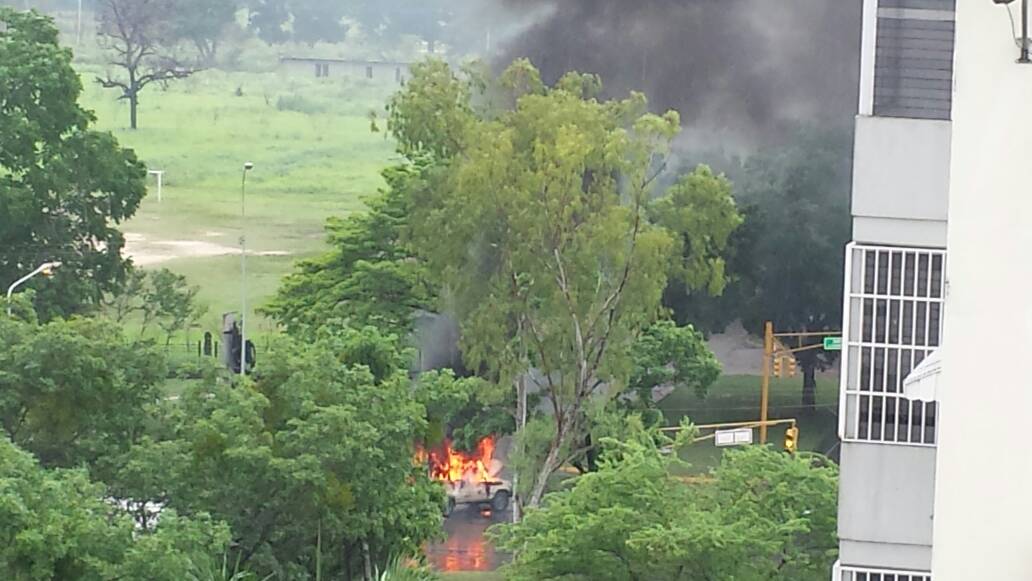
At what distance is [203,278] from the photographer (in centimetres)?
2855

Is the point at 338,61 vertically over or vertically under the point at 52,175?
over

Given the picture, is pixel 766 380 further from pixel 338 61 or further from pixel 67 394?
pixel 67 394

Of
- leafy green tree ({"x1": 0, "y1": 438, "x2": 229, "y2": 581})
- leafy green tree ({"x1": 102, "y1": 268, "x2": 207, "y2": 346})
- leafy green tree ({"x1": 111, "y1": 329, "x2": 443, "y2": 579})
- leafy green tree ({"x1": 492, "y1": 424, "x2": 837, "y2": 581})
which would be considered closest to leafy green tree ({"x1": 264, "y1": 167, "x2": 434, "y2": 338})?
leafy green tree ({"x1": 102, "y1": 268, "x2": 207, "y2": 346})

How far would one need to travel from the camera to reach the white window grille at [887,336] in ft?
22.4

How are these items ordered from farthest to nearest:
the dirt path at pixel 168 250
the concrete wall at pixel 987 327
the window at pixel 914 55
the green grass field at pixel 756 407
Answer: the dirt path at pixel 168 250
the green grass field at pixel 756 407
the window at pixel 914 55
the concrete wall at pixel 987 327

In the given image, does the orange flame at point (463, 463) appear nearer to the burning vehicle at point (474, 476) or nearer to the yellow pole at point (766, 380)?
the burning vehicle at point (474, 476)

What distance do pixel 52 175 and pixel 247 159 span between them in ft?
20.3

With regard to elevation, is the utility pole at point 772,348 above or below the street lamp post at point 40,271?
below

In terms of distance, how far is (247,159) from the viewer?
29969 millimetres

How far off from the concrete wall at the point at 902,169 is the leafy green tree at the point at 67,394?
29.3 feet

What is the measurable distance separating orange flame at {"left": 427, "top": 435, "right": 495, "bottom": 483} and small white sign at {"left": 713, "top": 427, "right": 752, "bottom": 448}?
2825 mm

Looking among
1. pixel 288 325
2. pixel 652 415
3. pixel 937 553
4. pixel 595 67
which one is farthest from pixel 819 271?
pixel 937 553

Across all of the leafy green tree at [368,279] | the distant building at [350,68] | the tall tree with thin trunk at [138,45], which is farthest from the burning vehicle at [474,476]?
the tall tree with thin trunk at [138,45]

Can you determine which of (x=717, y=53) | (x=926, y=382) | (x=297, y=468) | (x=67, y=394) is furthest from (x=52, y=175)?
(x=926, y=382)
